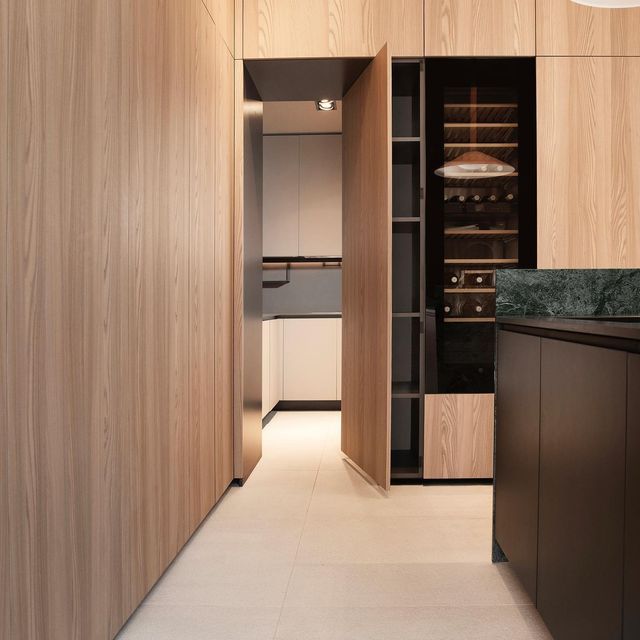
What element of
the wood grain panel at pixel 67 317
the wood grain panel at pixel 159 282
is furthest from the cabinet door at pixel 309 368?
the wood grain panel at pixel 67 317

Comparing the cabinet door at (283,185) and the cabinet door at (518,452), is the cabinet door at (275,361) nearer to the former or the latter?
the cabinet door at (283,185)

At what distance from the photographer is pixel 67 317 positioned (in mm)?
1368

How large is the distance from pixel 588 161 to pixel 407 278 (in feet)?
3.54

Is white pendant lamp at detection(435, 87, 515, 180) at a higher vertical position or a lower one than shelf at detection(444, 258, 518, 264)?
higher

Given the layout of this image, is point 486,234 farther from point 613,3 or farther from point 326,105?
point 326,105

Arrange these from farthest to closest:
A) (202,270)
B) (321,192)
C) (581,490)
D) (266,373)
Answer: (321,192), (266,373), (202,270), (581,490)

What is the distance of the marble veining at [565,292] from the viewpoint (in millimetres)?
2068

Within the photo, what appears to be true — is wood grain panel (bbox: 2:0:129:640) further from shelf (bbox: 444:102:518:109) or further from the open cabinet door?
shelf (bbox: 444:102:518:109)

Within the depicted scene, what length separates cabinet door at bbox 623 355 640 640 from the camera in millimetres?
1083

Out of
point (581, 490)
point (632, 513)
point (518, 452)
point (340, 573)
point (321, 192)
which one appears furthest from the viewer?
point (321, 192)

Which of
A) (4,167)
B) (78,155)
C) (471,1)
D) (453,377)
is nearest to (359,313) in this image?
(453,377)

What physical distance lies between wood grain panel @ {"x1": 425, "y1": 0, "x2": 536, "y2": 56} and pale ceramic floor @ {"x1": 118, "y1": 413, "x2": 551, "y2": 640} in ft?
7.29

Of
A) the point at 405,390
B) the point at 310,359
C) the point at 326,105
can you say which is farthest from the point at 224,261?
the point at 310,359

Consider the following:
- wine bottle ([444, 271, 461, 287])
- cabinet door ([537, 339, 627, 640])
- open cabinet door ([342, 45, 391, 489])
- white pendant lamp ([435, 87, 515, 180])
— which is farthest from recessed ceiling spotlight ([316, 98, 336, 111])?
cabinet door ([537, 339, 627, 640])
